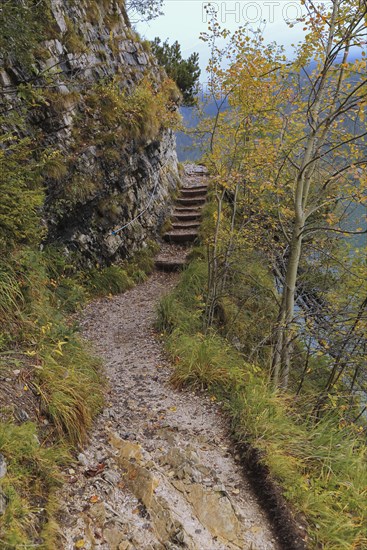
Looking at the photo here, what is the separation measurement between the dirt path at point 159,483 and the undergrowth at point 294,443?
285 millimetres

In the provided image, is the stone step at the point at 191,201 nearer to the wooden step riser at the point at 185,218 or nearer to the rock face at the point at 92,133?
the wooden step riser at the point at 185,218

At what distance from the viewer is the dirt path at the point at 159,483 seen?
2701 mm

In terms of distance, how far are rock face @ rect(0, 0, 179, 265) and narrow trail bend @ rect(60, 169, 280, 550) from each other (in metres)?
4.10

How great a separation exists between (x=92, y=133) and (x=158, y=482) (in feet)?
24.8

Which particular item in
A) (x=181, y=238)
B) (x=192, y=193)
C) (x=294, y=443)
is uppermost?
(x=192, y=193)

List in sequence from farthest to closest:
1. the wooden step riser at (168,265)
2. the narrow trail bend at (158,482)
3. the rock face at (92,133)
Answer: the wooden step riser at (168,265) → the rock face at (92,133) → the narrow trail bend at (158,482)

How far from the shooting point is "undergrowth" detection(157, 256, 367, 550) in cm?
295

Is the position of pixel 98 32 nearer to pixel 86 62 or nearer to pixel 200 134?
pixel 86 62

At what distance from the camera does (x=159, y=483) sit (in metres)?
3.15

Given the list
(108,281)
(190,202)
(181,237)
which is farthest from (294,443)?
(190,202)

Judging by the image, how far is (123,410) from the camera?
444 cm

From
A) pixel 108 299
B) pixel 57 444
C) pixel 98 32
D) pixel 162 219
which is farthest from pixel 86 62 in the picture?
pixel 57 444

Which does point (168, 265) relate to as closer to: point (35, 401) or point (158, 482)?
point (35, 401)

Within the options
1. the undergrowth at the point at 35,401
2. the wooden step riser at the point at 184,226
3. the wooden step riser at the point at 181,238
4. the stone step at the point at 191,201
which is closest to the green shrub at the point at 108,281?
the undergrowth at the point at 35,401
